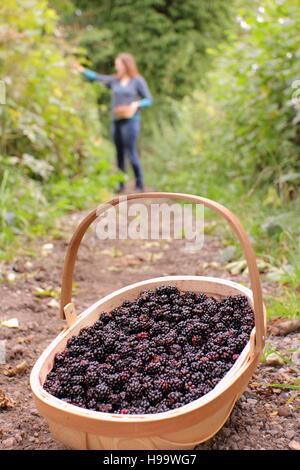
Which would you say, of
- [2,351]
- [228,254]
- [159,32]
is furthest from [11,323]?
[159,32]

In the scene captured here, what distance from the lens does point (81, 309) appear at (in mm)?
2715

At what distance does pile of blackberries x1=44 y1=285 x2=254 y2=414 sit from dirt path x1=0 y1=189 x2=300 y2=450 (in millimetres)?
213

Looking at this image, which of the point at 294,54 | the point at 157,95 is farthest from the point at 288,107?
the point at 157,95

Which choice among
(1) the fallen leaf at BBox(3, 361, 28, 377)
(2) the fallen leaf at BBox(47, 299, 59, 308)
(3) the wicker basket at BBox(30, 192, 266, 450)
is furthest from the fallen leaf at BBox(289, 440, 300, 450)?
(2) the fallen leaf at BBox(47, 299, 59, 308)

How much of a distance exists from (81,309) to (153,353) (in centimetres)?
114

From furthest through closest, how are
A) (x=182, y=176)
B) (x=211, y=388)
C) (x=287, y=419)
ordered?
(x=182, y=176) → (x=287, y=419) → (x=211, y=388)

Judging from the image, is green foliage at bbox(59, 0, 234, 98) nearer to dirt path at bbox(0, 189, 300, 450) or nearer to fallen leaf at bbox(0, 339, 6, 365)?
dirt path at bbox(0, 189, 300, 450)

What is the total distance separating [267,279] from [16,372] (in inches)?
59.3

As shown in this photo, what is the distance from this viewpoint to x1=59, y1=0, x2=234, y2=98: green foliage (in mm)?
11797

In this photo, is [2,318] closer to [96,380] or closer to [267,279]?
[96,380]

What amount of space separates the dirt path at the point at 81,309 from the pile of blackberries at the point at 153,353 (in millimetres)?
213

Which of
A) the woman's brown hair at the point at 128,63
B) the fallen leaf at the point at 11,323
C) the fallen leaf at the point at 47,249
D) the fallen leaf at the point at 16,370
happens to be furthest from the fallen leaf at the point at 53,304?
the woman's brown hair at the point at 128,63

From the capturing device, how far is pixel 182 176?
6.44m

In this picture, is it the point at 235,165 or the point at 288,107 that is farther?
the point at 235,165
